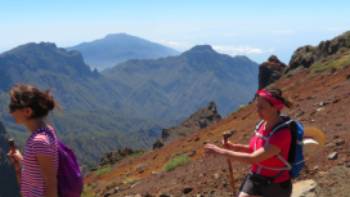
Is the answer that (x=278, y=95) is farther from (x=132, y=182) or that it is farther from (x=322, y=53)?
(x=322, y=53)

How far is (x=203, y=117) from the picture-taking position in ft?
170

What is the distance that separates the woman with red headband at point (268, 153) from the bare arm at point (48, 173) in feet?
6.27

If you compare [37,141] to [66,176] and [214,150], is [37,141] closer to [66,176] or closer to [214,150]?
[66,176]

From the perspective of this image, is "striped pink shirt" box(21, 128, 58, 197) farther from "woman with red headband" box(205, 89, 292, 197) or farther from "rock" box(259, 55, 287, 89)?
"rock" box(259, 55, 287, 89)

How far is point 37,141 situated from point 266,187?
2755 millimetres

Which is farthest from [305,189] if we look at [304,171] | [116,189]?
[116,189]

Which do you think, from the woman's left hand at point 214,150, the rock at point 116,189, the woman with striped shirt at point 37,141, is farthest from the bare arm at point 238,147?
the rock at point 116,189

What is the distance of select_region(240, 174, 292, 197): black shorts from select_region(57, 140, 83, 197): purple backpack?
2.18m

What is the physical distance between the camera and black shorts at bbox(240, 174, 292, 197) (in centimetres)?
709

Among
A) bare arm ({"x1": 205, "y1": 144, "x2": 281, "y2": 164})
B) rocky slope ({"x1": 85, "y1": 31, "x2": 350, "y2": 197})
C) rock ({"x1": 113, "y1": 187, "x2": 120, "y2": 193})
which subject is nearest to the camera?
bare arm ({"x1": 205, "y1": 144, "x2": 281, "y2": 164})

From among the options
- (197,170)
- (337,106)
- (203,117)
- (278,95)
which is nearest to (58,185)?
(278,95)

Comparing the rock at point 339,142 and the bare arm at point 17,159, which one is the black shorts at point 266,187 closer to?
the bare arm at point 17,159

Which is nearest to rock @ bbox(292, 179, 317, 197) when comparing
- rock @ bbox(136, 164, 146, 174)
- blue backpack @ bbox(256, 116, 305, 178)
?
blue backpack @ bbox(256, 116, 305, 178)

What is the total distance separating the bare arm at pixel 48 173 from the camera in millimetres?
5816
